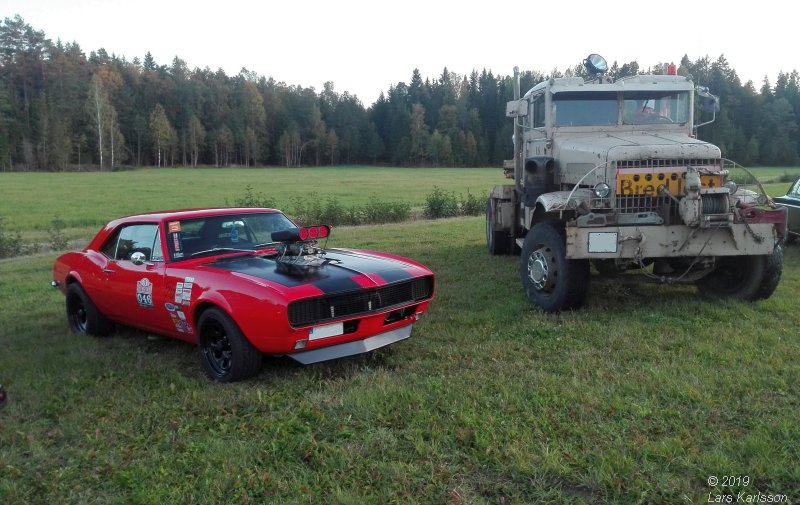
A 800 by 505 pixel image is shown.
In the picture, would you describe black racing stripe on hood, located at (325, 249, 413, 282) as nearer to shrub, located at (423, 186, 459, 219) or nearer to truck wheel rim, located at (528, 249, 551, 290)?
truck wheel rim, located at (528, 249, 551, 290)

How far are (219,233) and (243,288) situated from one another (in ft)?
4.55

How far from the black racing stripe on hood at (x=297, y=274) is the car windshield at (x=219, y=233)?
45cm

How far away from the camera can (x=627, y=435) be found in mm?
3785

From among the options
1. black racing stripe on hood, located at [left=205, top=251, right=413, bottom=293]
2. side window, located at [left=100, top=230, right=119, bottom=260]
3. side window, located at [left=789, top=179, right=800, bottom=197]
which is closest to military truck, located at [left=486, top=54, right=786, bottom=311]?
black racing stripe on hood, located at [left=205, top=251, right=413, bottom=293]

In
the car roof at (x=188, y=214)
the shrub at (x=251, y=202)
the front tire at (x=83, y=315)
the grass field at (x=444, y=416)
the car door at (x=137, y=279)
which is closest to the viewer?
the grass field at (x=444, y=416)

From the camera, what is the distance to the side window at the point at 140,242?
5.93 metres

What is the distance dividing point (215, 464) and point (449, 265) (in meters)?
7.16

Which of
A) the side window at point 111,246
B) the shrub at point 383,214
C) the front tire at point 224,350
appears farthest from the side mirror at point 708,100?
the shrub at point 383,214

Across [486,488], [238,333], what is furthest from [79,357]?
[486,488]

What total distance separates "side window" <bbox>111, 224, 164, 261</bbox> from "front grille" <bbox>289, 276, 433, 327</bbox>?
1.78m

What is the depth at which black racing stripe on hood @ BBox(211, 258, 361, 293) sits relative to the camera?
196 inches

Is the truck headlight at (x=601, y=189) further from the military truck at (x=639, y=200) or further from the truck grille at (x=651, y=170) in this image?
the truck grille at (x=651, y=170)

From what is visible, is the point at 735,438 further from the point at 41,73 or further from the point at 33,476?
the point at 41,73

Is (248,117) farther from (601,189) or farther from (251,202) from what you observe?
(601,189)
